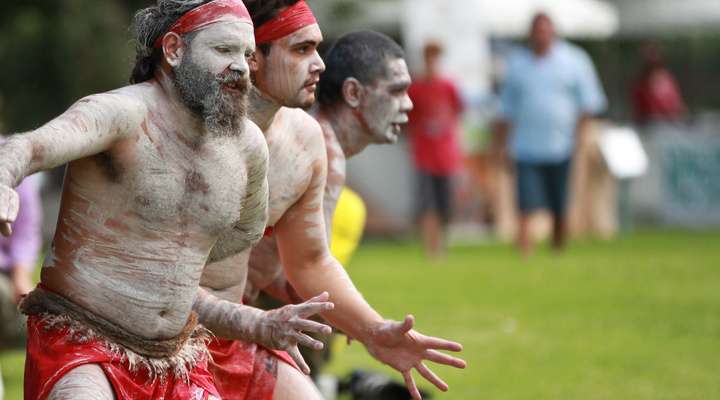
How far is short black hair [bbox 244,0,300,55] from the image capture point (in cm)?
447

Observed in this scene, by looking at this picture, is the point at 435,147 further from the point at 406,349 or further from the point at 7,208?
the point at 7,208

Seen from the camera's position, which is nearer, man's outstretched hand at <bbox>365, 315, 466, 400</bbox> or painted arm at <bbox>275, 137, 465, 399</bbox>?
man's outstretched hand at <bbox>365, 315, 466, 400</bbox>

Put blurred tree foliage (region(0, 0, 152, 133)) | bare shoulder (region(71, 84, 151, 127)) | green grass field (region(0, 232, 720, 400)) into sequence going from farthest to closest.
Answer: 1. blurred tree foliage (region(0, 0, 152, 133))
2. green grass field (region(0, 232, 720, 400))
3. bare shoulder (region(71, 84, 151, 127))

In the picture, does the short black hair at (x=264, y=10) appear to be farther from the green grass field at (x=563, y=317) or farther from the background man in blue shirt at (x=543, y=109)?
the background man in blue shirt at (x=543, y=109)

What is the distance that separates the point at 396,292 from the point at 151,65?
8.09m

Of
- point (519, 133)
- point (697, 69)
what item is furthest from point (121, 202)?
point (697, 69)

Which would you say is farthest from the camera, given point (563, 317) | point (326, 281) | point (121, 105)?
point (563, 317)

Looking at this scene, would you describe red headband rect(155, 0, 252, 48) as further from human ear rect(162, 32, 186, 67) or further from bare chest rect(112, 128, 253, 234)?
bare chest rect(112, 128, 253, 234)

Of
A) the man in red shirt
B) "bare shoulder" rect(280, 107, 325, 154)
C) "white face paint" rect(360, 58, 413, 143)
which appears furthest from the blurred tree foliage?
"bare shoulder" rect(280, 107, 325, 154)

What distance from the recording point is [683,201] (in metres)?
19.9

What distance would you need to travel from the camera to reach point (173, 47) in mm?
3850

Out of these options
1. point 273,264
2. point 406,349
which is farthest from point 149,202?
point 273,264

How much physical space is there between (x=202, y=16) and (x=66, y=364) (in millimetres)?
937

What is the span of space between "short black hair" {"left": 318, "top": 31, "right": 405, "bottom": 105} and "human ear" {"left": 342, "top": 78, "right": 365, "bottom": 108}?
17mm
